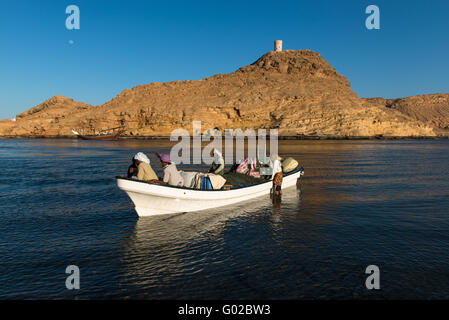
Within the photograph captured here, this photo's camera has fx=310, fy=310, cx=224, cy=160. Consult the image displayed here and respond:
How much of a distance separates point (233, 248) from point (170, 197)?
3924 millimetres

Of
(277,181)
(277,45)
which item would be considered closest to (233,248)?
(277,181)

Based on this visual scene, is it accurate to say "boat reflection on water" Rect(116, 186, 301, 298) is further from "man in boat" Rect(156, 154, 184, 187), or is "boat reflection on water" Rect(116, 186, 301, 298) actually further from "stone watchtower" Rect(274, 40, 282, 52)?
"stone watchtower" Rect(274, 40, 282, 52)

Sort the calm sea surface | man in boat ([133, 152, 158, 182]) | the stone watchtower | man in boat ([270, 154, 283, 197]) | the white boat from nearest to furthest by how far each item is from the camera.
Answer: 1. the calm sea surface
2. the white boat
3. man in boat ([133, 152, 158, 182])
4. man in boat ([270, 154, 283, 197])
5. the stone watchtower

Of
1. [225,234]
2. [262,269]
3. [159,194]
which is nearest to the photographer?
[262,269]

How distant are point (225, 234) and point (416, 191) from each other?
1265cm

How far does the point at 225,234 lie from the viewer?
10250 millimetres

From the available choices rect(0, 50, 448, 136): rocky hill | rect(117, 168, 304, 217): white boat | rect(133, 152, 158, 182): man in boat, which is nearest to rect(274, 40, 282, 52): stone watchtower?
rect(0, 50, 448, 136): rocky hill

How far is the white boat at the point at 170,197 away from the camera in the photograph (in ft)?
37.0

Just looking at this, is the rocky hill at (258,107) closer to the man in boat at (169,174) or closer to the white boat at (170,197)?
the white boat at (170,197)

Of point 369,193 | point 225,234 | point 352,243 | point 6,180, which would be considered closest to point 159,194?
point 225,234

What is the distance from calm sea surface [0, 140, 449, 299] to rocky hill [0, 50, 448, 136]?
96.3 meters

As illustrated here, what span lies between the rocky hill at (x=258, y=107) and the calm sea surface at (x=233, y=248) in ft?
316

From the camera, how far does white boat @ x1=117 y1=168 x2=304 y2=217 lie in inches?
444
